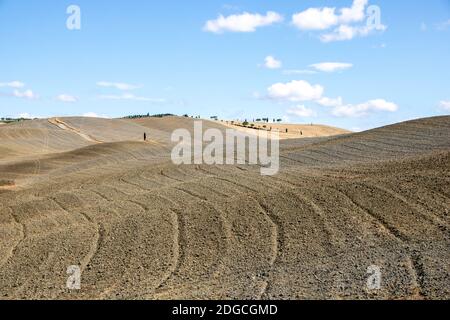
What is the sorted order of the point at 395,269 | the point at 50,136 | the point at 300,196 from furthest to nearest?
the point at 50,136 → the point at 300,196 → the point at 395,269

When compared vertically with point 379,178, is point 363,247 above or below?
below

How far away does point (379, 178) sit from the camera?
1680 cm

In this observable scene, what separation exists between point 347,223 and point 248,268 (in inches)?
124

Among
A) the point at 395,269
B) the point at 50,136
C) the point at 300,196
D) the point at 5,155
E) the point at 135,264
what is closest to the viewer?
the point at 395,269

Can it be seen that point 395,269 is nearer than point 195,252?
Yes

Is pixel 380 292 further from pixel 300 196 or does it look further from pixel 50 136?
pixel 50 136

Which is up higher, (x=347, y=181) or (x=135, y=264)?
(x=347, y=181)

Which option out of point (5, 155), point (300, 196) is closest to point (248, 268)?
point (300, 196)

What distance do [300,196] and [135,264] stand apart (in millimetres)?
5548

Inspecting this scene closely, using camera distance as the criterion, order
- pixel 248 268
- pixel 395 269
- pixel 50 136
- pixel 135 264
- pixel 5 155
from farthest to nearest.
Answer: pixel 50 136 → pixel 5 155 → pixel 135 264 → pixel 248 268 → pixel 395 269

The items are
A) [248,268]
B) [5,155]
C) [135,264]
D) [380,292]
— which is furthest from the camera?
[5,155]
